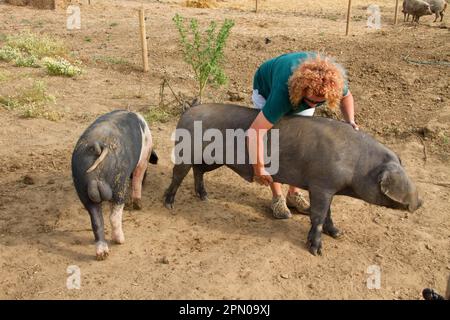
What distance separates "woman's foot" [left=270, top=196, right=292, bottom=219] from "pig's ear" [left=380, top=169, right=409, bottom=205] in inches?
46.1

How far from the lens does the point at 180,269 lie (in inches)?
167

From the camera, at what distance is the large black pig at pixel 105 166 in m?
4.10

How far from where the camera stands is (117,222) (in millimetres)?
4480

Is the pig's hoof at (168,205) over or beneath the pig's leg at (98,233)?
beneath

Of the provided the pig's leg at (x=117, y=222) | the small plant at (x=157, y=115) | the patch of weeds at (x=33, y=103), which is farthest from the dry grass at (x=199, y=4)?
the pig's leg at (x=117, y=222)

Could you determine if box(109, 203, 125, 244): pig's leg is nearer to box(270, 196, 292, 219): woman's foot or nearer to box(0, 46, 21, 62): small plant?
box(270, 196, 292, 219): woman's foot

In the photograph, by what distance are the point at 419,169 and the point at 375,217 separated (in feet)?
4.30

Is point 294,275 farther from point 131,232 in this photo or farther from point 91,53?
point 91,53

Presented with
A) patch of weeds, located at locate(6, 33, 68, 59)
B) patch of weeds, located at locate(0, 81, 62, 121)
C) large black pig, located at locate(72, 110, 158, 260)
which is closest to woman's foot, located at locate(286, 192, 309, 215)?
large black pig, located at locate(72, 110, 158, 260)

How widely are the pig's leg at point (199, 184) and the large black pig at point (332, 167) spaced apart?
2.19ft

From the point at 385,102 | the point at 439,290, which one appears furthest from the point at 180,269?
the point at 385,102

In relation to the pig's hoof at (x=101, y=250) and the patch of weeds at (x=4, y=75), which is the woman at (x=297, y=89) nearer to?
the pig's hoof at (x=101, y=250)

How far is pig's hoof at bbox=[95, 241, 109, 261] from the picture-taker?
→ 4.29 metres

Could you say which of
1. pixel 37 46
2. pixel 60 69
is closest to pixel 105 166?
pixel 60 69
